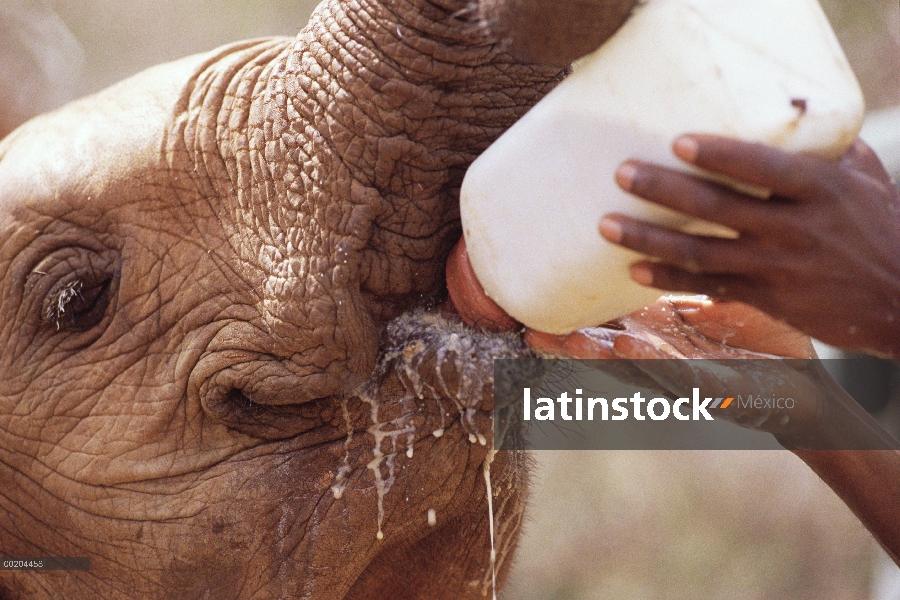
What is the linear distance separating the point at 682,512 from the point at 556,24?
21.9 ft

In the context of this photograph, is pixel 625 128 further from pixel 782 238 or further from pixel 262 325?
pixel 262 325

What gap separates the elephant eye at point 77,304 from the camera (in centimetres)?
221

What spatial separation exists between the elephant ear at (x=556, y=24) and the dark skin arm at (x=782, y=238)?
212 mm

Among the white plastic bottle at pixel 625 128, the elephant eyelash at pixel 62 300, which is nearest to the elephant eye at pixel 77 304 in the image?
the elephant eyelash at pixel 62 300

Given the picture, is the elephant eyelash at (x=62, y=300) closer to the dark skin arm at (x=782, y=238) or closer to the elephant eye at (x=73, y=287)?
the elephant eye at (x=73, y=287)

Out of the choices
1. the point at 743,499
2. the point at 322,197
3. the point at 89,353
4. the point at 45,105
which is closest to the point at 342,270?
the point at 322,197

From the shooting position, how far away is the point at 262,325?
82.6 inches

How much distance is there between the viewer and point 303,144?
2012 mm

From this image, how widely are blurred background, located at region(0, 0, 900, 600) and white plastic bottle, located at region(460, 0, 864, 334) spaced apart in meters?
4.96

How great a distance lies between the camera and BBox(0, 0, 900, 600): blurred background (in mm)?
7211

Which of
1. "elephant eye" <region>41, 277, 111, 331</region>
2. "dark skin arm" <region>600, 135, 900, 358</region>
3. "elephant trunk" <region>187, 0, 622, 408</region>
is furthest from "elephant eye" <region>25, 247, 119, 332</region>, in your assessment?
"dark skin arm" <region>600, 135, 900, 358</region>

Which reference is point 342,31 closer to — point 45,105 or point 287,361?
point 287,361

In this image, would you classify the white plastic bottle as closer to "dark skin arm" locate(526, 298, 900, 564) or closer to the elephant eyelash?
"dark skin arm" locate(526, 298, 900, 564)

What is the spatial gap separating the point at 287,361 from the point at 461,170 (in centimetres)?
51
